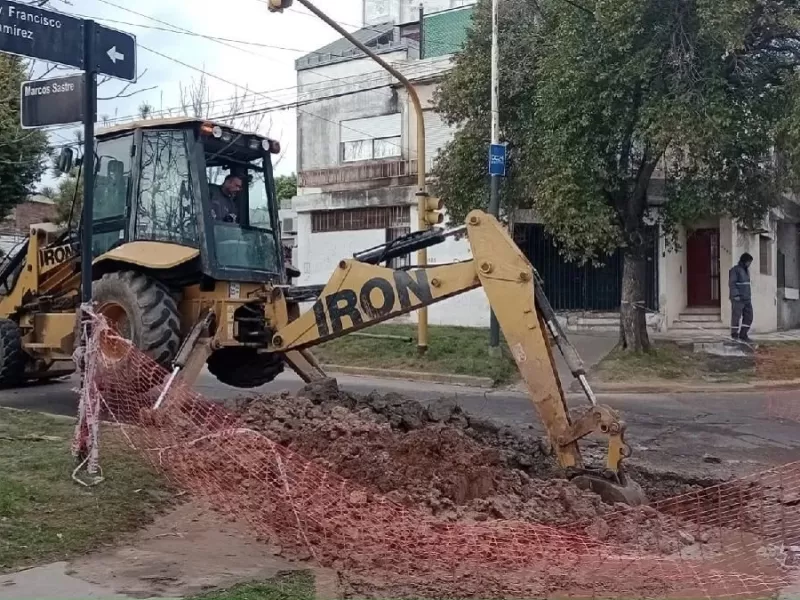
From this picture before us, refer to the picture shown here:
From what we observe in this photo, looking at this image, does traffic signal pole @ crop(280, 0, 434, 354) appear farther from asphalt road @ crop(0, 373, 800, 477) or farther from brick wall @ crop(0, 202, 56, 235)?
brick wall @ crop(0, 202, 56, 235)

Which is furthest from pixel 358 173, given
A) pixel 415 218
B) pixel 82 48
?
pixel 82 48

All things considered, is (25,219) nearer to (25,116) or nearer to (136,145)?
(136,145)

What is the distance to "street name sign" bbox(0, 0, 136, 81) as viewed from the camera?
6.24 meters

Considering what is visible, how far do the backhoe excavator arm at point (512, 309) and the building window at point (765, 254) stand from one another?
19.3m

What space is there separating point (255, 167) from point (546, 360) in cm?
512

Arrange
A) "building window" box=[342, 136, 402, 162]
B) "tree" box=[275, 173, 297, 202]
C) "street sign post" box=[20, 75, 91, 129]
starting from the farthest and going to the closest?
"tree" box=[275, 173, 297, 202] < "building window" box=[342, 136, 402, 162] < "street sign post" box=[20, 75, 91, 129]

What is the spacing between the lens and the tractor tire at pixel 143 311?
377 inches

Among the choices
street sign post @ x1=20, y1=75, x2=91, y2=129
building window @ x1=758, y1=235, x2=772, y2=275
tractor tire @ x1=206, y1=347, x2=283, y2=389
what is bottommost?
tractor tire @ x1=206, y1=347, x2=283, y2=389

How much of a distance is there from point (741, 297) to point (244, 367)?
12.9 metres

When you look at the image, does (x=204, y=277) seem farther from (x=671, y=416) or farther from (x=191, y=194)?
(x=671, y=416)

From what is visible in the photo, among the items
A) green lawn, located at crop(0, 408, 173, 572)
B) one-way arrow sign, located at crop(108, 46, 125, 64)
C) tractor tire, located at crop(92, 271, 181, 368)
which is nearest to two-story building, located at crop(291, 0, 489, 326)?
tractor tire, located at crop(92, 271, 181, 368)

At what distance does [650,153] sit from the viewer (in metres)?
16.2

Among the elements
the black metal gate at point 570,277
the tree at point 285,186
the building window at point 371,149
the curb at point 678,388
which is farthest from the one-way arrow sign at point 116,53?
the tree at point 285,186

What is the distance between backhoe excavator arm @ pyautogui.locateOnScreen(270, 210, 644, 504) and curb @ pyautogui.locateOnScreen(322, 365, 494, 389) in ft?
26.8
